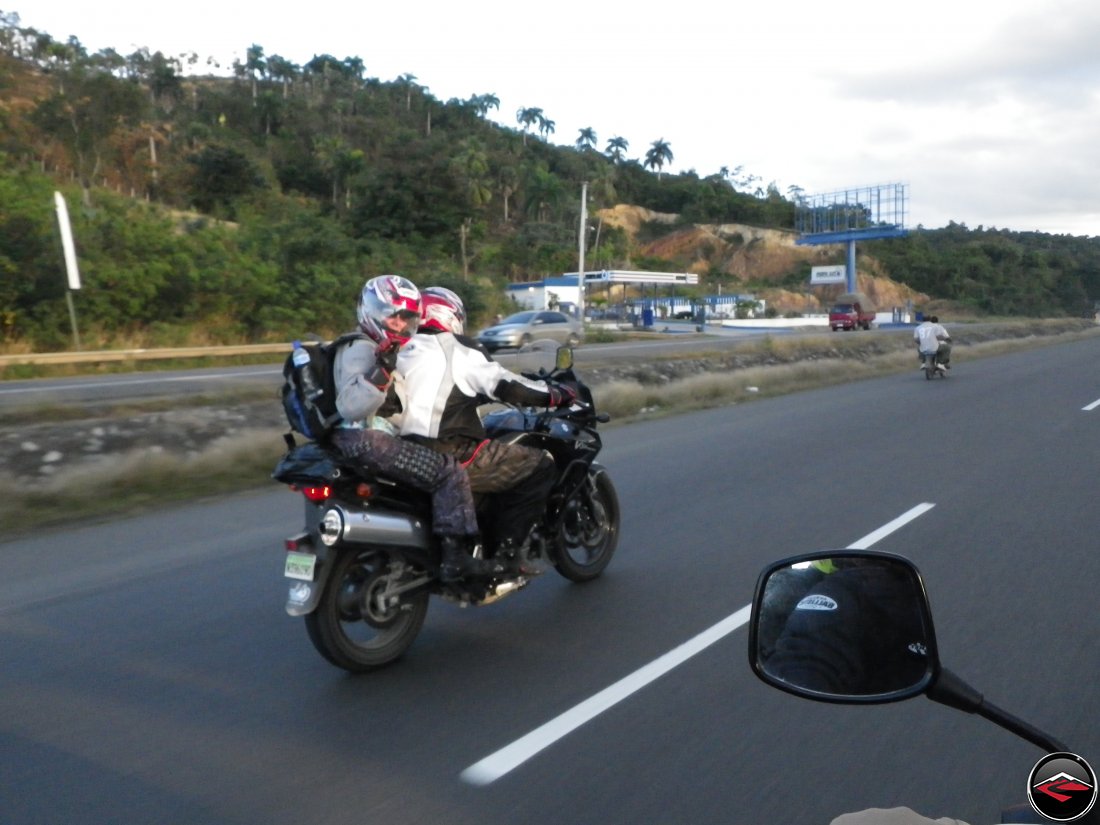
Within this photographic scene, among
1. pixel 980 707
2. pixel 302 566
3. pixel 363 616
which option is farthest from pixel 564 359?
pixel 980 707

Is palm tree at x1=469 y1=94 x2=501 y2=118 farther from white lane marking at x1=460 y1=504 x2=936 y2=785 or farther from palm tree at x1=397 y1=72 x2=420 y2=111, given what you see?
white lane marking at x1=460 y1=504 x2=936 y2=785

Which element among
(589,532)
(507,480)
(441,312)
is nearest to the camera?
(441,312)

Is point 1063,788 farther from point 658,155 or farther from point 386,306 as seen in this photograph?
point 658,155

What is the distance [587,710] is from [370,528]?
51.4 inches

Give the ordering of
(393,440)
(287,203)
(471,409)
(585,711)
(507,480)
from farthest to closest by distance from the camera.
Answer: (287,203) < (507,480) < (471,409) < (393,440) < (585,711)

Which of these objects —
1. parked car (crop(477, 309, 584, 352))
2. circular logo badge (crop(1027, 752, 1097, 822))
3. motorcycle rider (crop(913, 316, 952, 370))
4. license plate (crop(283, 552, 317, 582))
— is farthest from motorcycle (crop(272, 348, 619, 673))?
parked car (crop(477, 309, 584, 352))

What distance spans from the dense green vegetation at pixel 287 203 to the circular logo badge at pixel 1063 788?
33939 millimetres

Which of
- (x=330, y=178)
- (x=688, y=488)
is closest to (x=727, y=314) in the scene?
(x=330, y=178)

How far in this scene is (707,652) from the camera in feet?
18.9

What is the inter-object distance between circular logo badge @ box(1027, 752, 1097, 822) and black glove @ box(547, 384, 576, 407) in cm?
447

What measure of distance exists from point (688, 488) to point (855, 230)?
71329 mm

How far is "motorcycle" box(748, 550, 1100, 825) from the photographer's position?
221 cm

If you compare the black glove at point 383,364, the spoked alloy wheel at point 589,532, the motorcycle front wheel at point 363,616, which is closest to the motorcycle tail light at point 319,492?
the motorcycle front wheel at point 363,616

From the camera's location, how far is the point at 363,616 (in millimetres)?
5402
